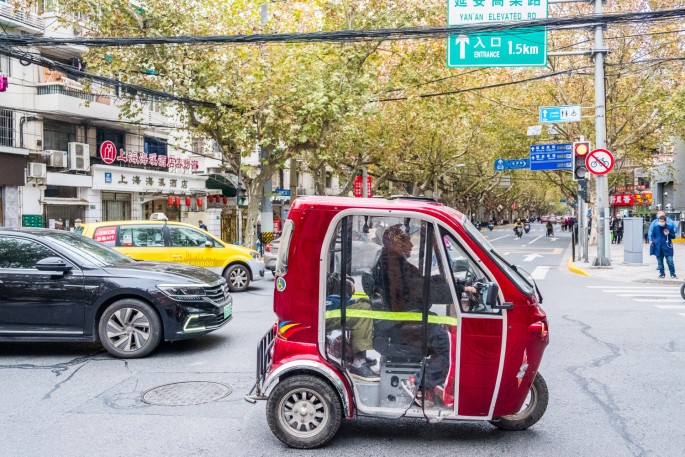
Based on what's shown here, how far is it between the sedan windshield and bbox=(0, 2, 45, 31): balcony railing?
53.5ft

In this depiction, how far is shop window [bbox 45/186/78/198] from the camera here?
24.0 meters

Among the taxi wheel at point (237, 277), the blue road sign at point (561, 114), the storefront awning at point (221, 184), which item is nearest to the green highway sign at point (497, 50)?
the blue road sign at point (561, 114)

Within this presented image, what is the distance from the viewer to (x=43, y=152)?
22953 mm

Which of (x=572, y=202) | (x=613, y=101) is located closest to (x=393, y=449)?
(x=613, y=101)

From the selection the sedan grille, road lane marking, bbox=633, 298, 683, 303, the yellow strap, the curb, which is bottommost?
road lane marking, bbox=633, 298, 683, 303

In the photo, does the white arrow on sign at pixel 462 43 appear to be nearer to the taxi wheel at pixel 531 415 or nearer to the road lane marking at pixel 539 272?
the road lane marking at pixel 539 272

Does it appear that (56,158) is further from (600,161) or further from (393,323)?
(393,323)

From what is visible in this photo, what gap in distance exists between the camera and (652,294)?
542 inches

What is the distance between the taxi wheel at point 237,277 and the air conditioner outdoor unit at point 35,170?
12.4 m

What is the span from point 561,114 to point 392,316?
53.3ft

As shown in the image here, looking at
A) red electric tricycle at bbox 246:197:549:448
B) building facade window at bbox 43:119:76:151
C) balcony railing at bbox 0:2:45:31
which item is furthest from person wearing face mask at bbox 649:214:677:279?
building facade window at bbox 43:119:76:151

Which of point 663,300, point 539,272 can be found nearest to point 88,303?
point 663,300

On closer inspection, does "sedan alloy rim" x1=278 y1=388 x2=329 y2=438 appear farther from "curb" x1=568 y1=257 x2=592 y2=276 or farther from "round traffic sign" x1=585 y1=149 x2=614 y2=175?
"round traffic sign" x1=585 y1=149 x2=614 y2=175

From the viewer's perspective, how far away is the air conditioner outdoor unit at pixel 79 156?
23750mm
